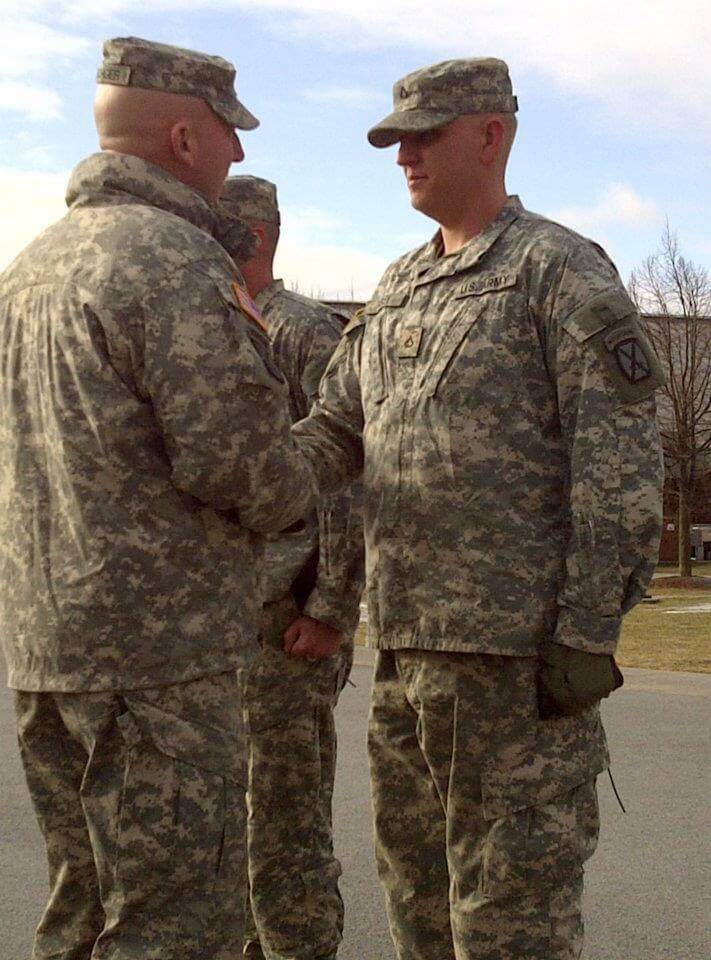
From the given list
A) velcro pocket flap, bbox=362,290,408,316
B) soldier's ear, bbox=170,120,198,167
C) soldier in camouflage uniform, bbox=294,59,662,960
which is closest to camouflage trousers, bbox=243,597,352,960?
soldier in camouflage uniform, bbox=294,59,662,960

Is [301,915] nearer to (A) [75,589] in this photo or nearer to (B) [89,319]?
(A) [75,589]

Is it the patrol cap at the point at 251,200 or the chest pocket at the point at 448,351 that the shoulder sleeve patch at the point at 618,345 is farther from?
the patrol cap at the point at 251,200

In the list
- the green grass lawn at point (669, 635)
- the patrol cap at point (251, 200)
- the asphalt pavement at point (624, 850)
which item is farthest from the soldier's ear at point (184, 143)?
the green grass lawn at point (669, 635)

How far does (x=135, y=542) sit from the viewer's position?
2.84 m

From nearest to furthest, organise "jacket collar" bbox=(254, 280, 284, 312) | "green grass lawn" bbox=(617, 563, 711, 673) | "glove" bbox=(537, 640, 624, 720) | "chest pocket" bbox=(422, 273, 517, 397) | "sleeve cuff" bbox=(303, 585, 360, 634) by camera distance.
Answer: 1. "glove" bbox=(537, 640, 624, 720)
2. "chest pocket" bbox=(422, 273, 517, 397)
3. "sleeve cuff" bbox=(303, 585, 360, 634)
4. "jacket collar" bbox=(254, 280, 284, 312)
5. "green grass lawn" bbox=(617, 563, 711, 673)

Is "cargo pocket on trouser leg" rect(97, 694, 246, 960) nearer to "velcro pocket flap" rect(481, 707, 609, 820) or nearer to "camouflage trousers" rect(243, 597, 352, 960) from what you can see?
"velcro pocket flap" rect(481, 707, 609, 820)

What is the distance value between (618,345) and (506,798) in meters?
1.01

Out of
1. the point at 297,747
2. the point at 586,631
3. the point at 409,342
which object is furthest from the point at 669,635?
the point at 586,631

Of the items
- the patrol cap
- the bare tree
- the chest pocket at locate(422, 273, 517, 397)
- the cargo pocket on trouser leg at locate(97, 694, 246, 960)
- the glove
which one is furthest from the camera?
the bare tree

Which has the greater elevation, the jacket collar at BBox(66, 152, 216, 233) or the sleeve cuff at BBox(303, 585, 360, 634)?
the jacket collar at BBox(66, 152, 216, 233)

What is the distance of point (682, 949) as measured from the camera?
4492 millimetres

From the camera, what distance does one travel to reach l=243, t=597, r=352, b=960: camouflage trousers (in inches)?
161

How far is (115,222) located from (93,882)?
134 centimetres

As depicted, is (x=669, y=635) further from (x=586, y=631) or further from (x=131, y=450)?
(x=131, y=450)
